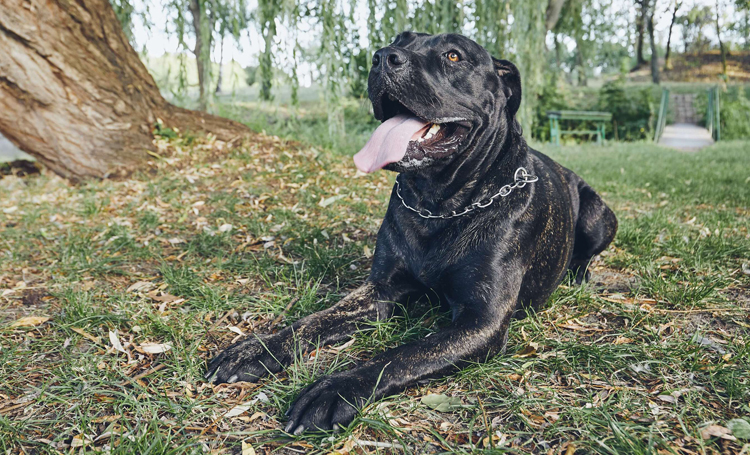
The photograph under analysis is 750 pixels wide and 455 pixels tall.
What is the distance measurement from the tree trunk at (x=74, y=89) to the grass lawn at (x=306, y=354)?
101 cm

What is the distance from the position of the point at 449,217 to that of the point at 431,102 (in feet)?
1.76

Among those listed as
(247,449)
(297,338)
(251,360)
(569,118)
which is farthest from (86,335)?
(569,118)

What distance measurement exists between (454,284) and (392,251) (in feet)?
1.34

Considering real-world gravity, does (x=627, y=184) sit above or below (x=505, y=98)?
below

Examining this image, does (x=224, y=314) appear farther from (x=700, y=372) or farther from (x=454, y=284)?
(x=700, y=372)

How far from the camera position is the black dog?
2156 mm

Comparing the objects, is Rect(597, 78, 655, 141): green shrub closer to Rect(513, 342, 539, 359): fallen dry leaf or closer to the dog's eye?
the dog's eye

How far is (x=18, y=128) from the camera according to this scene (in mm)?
5648

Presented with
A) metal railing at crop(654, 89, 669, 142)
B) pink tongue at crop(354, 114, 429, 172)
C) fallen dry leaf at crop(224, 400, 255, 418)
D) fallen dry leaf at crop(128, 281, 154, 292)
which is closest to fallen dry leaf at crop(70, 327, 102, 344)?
fallen dry leaf at crop(128, 281, 154, 292)

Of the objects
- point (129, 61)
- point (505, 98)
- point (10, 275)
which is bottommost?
point (10, 275)

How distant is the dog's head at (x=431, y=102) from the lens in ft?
7.51

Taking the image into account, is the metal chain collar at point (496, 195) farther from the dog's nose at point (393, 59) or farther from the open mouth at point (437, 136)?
the dog's nose at point (393, 59)

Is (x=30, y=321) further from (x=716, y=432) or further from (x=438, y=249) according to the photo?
(x=716, y=432)

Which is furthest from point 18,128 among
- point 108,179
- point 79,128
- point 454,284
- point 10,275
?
point 454,284
